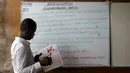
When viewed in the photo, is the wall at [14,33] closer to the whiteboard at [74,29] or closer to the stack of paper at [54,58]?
the whiteboard at [74,29]

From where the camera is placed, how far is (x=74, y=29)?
301 centimetres

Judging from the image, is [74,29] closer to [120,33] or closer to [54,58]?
[54,58]

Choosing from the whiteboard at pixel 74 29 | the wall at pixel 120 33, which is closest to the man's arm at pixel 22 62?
the whiteboard at pixel 74 29

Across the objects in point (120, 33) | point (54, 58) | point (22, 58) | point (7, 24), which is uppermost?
point (7, 24)

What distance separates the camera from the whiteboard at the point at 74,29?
2988mm

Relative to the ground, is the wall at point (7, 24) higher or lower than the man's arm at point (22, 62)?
higher

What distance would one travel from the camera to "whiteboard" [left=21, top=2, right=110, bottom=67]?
118 inches

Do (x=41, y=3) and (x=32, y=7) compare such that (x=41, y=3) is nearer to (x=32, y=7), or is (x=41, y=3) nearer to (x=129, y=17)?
(x=32, y=7)

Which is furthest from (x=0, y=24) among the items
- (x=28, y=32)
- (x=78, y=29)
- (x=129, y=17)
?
(x=129, y=17)

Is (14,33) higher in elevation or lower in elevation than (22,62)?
higher

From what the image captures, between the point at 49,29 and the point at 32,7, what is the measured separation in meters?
0.38

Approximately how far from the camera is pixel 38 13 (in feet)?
9.88

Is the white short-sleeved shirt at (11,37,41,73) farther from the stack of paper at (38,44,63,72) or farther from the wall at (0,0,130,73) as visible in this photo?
the wall at (0,0,130,73)

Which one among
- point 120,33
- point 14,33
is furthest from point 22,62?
point 120,33
